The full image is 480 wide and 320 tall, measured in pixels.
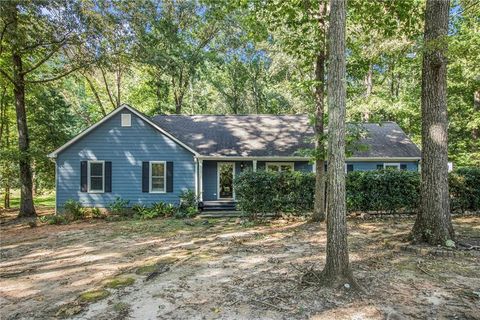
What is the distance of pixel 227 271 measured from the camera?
5.39 m

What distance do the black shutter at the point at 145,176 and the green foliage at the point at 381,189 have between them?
27.0ft

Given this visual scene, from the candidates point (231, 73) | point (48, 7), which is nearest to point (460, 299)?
point (48, 7)

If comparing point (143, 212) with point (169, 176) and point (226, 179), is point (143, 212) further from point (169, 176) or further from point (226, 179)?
point (226, 179)

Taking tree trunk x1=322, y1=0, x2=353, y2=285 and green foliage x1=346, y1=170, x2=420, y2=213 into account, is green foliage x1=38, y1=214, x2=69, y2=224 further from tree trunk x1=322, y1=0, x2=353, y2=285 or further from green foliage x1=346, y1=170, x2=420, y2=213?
tree trunk x1=322, y1=0, x2=353, y2=285

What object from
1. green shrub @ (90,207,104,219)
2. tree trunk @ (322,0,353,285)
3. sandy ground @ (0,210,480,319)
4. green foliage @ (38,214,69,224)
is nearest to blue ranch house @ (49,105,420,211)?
green shrub @ (90,207,104,219)

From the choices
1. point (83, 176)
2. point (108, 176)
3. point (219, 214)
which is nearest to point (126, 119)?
point (108, 176)

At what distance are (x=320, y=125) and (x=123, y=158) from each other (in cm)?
857

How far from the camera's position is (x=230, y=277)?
506 cm

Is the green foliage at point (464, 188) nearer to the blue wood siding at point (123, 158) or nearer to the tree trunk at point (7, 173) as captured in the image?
the blue wood siding at point (123, 158)

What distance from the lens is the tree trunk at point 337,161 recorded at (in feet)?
14.2

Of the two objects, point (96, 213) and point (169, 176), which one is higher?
point (169, 176)

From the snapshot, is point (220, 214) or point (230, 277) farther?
point (220, 214)

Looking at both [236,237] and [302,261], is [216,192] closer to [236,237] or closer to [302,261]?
[236,237]

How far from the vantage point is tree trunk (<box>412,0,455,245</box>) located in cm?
637
